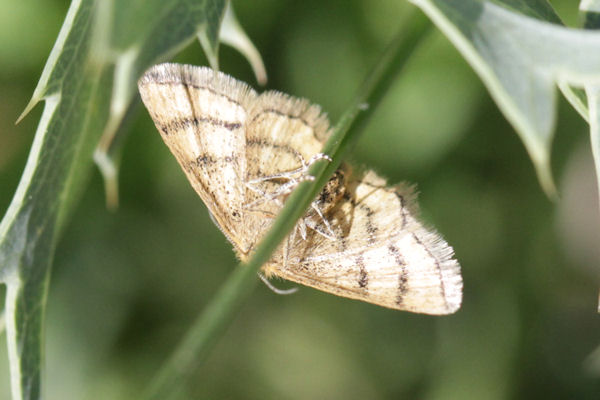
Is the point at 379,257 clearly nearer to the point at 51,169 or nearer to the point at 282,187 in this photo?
the point at 282,187

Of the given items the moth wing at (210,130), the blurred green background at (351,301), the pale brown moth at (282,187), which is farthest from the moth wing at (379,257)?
the blurred green background at (351,301)

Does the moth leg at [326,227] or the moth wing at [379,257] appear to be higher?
the moth leg at [326,227]

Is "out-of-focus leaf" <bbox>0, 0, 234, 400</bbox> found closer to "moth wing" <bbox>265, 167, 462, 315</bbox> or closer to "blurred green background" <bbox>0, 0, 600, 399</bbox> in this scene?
"moth wing" <bbox>265, 167, 462, 315</bbox>

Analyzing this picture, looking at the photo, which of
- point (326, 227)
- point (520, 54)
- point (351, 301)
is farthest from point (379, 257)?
point (351, 301)

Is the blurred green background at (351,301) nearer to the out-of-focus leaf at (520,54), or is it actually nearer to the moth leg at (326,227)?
the moth leg at (326,227)

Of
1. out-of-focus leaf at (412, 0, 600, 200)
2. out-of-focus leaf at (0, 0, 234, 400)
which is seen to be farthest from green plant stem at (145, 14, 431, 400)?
out-of-focus leaf at (0, 0, 234, 400)

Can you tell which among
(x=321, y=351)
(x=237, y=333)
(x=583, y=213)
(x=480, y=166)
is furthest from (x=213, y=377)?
(x=583, y=213)
